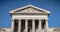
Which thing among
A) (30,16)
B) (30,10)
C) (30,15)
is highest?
(30,10)

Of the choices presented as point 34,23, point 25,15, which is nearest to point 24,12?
point 25,15

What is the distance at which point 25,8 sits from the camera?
35.3 metres

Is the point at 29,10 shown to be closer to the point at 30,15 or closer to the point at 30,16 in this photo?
the point at 30,15

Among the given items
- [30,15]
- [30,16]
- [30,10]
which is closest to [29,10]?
[30,10]

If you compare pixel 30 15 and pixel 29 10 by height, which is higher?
pixel 29 10

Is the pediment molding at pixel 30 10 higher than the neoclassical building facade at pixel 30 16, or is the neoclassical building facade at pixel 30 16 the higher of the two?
the pediment molding at pixel 30 10

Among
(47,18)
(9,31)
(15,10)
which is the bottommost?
(9,31)

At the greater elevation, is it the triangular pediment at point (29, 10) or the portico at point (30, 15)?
the triangular pediment at point (29, 10)

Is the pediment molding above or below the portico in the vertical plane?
above

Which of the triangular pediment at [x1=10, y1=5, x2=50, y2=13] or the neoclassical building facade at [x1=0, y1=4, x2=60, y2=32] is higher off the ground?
the triangular pediment at [x1=10, y1=5, x2=50, y2=13]

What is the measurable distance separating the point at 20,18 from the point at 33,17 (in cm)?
311

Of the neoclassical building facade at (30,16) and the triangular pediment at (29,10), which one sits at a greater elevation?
the triangular pediment at (29,10)

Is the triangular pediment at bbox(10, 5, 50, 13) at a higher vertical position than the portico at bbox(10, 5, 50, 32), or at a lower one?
higher

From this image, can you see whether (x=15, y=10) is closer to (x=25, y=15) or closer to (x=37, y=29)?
(x=25, y=15)
